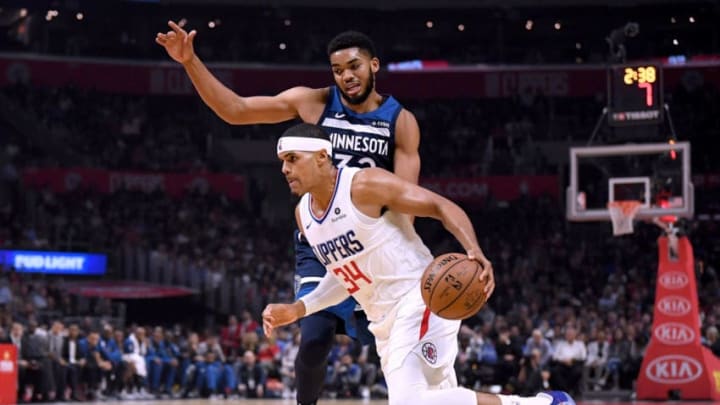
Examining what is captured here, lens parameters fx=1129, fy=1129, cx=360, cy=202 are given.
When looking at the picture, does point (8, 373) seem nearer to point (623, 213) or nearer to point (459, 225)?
point (623, 213)

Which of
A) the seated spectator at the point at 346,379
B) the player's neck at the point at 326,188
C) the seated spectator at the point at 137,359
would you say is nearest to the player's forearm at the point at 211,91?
the player's neck at the point at 326,188

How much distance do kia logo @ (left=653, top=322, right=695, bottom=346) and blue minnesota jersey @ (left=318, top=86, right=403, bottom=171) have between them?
11645mm

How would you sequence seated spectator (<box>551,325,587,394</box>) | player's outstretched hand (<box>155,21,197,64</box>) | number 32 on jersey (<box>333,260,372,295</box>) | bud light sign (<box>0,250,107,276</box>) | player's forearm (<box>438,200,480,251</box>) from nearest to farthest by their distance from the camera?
player's forearm (<box>438,200,480,251</box>), number 32 on jersey (<box>333,260,372,295</box>), player's outstretched hand (<box>155,21,197,64</box>), seated spectator (<box>551,325,587,394</box>), bud light sign (<box>0,250,107,276</box>)

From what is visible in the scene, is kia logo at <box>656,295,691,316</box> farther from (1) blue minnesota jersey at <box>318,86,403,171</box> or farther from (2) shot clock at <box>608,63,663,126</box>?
(1) blue minnesota jersey at <box>318,86,403,171</box>

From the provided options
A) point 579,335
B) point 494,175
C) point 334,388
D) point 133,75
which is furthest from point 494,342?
point 133,75

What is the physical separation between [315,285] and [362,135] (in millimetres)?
988

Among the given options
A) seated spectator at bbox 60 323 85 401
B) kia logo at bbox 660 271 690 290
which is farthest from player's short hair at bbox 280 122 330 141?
seated spectator at bbox 60 323 85 401

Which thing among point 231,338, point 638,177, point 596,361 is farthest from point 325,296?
point 231,338

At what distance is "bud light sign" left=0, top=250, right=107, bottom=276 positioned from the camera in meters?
25.5

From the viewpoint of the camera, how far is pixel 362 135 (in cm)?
689

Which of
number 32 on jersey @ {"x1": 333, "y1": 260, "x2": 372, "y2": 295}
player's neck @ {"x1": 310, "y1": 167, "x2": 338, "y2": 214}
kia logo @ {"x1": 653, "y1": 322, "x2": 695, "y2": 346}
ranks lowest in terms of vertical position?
kia logo @ {"x1": 653, "y1": 322, "x2": 695, "y2": 346}

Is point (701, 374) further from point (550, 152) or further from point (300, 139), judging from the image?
point (550, 152)

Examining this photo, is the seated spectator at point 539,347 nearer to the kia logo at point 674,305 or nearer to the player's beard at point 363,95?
the kia logo at point 674,305

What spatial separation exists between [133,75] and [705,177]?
57.2 feet
